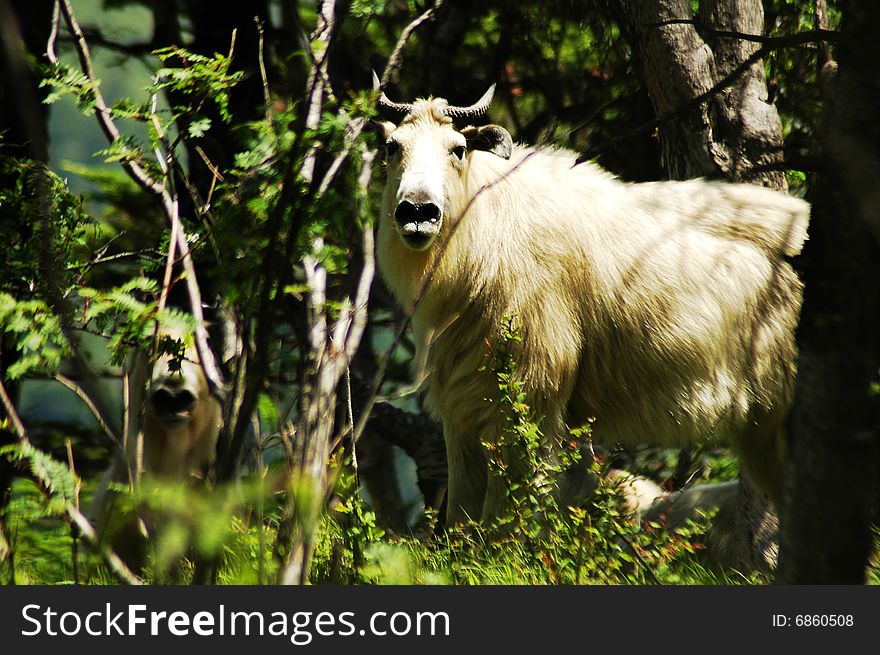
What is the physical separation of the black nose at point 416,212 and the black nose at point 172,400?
1.83m

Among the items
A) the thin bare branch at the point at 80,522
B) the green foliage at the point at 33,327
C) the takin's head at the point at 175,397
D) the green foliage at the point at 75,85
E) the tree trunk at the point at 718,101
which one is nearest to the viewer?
the thin bare branch at the point at 80,522

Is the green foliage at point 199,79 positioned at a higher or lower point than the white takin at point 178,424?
higher

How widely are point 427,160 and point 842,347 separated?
276 cm

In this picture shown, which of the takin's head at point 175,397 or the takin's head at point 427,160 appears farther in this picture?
the takin's head at point 175,397

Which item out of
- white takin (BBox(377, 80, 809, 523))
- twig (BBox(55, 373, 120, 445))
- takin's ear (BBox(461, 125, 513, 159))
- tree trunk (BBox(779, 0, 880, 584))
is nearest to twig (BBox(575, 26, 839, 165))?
tree trunk (BBox(779, 0, 880, 584))

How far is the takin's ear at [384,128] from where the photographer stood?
534cm

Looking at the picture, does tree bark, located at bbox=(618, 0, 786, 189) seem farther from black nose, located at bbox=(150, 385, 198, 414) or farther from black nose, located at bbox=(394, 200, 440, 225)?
black nose, located at bbox=(150, 385, 198, 414)

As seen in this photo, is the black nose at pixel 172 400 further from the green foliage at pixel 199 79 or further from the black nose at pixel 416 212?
the green foliage at pixel 199 79

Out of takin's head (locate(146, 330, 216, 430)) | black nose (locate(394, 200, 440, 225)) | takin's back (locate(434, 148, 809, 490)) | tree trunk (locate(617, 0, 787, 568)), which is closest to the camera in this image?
black nose (locate(394, 200, 440, 225))

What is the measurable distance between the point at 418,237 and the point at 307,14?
570 centimetres

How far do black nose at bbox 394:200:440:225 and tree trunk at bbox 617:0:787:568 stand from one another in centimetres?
182

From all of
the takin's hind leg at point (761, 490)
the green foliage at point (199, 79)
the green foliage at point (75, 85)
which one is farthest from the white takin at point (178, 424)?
the takin's hind leg at point (761, 490)

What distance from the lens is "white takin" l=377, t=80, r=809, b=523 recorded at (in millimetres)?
5215

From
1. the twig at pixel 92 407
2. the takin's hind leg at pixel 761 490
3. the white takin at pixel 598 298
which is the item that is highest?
the twig at pixel 92 407
